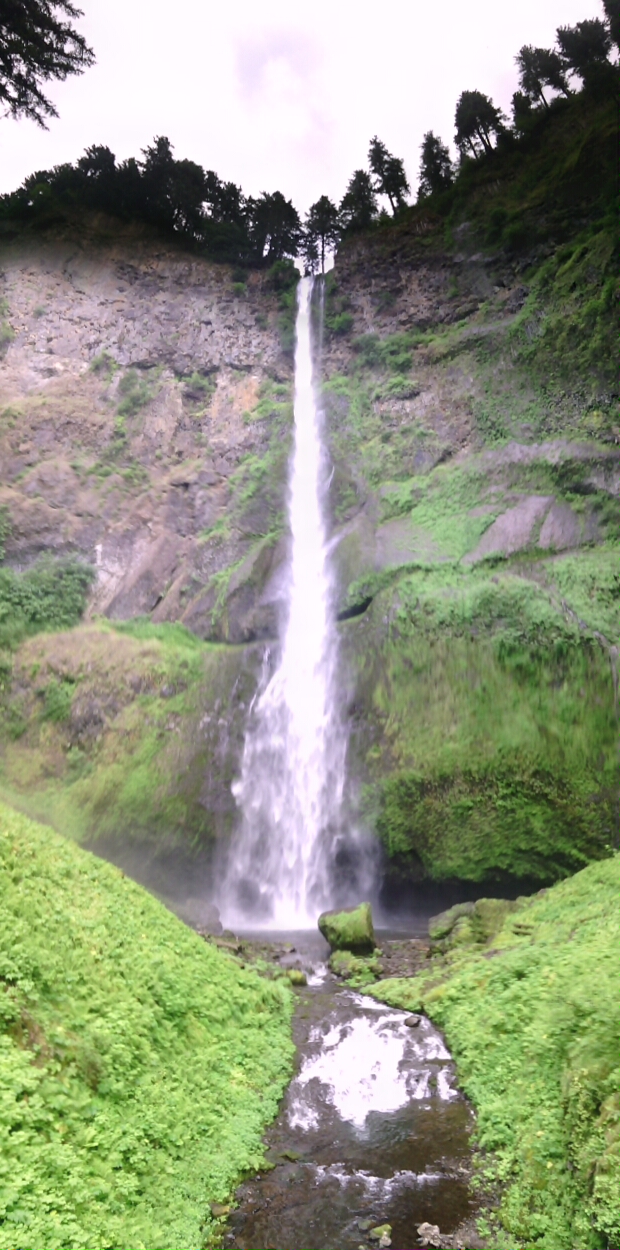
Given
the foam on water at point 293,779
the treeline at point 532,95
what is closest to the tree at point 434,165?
the treeline at point 532,95

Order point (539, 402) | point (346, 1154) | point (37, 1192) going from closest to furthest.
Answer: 1. point (37, 1192)
2. point (346, 1154)
3. point (539, 402)

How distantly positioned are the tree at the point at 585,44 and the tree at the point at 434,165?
544 centimetres

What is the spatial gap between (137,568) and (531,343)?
1298cm

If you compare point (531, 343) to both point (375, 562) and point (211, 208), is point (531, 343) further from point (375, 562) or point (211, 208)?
point (211, 208)

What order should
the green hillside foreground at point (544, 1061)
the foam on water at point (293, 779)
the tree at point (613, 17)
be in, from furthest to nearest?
the tree at point (613, 17)
the foam on water at point (293, 779)
the green hillside foreground at point (544, 1061)

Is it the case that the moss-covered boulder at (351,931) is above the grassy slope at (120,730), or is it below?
below

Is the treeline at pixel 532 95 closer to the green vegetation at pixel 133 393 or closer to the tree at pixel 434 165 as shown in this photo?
the tree at pixel 434 165

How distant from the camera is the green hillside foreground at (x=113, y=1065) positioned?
154 inches

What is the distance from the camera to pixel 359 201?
102ft

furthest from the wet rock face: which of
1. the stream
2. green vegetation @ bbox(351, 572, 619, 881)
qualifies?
the stream

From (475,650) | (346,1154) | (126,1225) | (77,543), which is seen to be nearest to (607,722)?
(475,650)

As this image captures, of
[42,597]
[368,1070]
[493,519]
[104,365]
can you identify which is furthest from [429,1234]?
[104,365]

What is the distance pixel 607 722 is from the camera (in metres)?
13.0

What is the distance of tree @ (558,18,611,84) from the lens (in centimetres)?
2747
